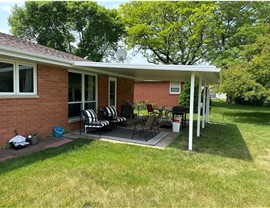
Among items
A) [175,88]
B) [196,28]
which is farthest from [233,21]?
[175,88]

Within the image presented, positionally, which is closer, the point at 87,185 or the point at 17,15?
the point at 87,185

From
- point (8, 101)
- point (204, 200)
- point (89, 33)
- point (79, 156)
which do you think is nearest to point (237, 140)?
point (204, 200)

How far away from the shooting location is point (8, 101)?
5688 mm

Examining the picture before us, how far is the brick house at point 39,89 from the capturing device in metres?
5.64

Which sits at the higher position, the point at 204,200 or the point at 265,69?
the point at 265,69

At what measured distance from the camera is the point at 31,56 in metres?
5.75

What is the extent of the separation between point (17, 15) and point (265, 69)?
2639cm

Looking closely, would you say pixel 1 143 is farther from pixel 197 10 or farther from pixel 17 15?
pixel 17 15

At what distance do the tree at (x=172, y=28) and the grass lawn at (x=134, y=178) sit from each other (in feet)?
51.8

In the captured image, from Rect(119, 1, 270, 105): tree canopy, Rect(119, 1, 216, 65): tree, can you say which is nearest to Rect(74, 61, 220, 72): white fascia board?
Rect(119, 1, 270, 105): tree canopy

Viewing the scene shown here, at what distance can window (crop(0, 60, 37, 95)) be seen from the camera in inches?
220

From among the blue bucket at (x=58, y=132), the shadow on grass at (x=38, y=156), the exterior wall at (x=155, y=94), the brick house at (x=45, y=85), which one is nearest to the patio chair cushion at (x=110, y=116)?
the brick house at (x=45, y=85)

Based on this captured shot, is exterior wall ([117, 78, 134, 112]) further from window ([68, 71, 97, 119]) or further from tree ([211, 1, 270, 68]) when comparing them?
tree ([211, 1, 270, 68])

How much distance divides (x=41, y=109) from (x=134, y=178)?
4197 millimetres
